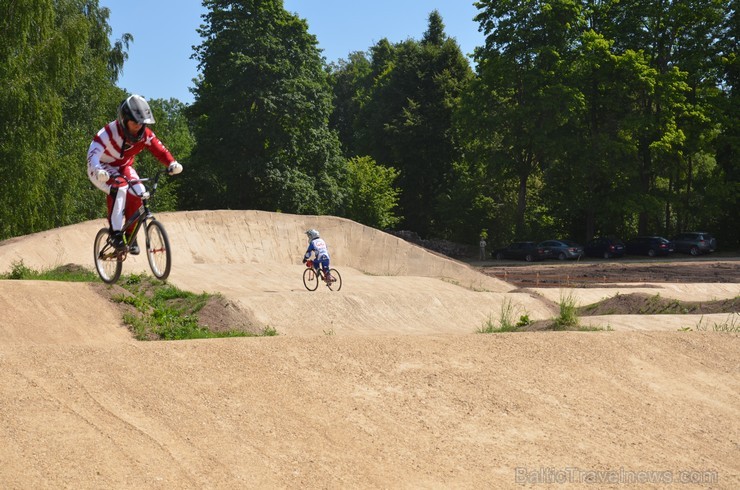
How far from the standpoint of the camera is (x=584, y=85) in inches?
2349

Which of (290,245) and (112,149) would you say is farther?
(290,245)

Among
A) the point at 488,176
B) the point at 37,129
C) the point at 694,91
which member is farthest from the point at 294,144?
the point at 694,91

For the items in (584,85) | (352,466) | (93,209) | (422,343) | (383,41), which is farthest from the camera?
(383,41)

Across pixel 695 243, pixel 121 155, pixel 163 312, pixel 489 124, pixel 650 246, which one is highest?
pixel 489 124

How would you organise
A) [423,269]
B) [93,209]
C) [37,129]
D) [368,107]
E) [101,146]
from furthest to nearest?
[368,107]
[93,209]
[423,269]
[37,129]
[101,146]

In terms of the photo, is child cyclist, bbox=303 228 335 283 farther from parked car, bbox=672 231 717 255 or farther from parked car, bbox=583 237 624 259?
parked car, bbox=672 231 717 255

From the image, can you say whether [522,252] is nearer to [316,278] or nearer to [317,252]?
[316,278]

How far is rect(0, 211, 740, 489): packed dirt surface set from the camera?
10.9m

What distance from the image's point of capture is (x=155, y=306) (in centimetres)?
2216

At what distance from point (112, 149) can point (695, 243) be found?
5116cm

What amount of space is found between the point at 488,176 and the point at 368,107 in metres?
15.7

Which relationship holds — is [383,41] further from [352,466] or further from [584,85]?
[352,466]

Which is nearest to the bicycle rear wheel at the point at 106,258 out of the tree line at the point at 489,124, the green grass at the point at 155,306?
the green grass at the point at 155,306

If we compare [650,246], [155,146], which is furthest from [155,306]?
[650,246]
